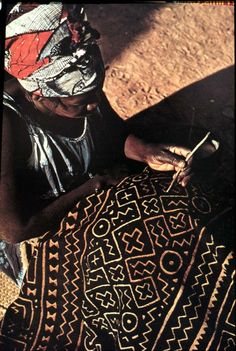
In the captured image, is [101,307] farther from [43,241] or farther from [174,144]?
[174,144]

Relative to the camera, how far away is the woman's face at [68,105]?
2668 millimetres

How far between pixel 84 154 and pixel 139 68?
898 millimetres

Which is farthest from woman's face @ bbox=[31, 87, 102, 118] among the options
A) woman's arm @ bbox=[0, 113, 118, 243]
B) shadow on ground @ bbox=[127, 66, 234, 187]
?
shadow on ground @ bbox=[127, 66, 234, 187]

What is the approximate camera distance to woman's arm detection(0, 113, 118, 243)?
8.23 ft

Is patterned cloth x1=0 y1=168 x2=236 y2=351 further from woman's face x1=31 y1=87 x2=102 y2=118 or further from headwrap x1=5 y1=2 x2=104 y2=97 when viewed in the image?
headwrap x1=5 y1=2 x2=104 y2=97

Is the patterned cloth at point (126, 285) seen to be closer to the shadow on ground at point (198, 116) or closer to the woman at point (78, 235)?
the woman at point (78, 235)

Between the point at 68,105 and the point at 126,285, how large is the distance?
0.91m

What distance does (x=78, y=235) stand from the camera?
261 centimetres

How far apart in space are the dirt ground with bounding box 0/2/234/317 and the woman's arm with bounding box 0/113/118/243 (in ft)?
2.44

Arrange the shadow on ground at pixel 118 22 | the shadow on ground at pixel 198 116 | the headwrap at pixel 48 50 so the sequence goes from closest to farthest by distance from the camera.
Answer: the headwrap at pixel 48 50, the shadow on ground at pixel 198 116, the shadow on ground at pixel 118 22

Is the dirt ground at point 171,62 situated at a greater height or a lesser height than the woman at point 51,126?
lesser

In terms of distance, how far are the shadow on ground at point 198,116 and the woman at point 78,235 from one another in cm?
45

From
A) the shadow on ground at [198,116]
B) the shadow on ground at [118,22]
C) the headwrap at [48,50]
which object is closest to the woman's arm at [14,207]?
the headwrap at [48,50]

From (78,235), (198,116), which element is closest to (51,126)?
(78,235)
